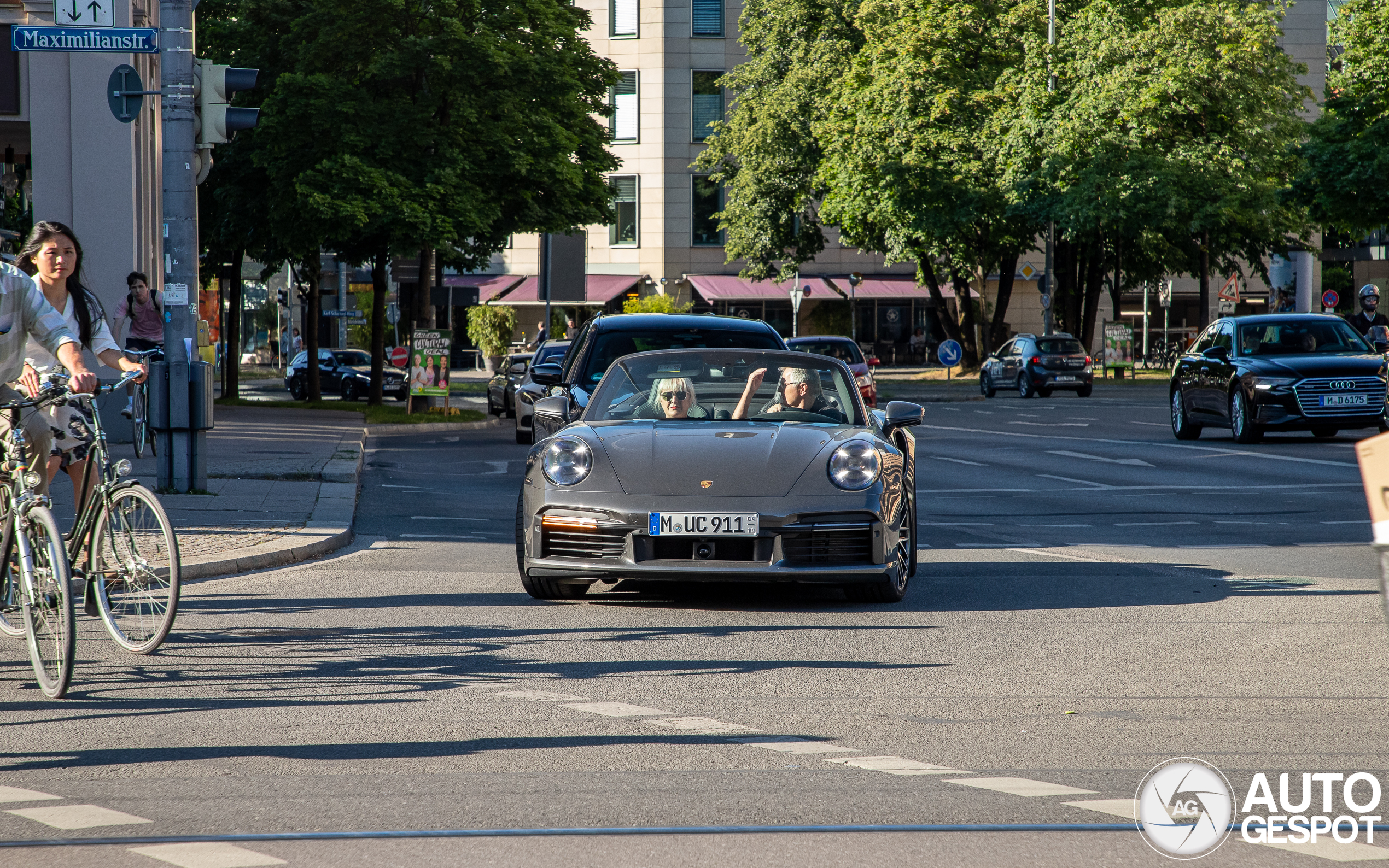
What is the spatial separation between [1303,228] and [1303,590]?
44065mm

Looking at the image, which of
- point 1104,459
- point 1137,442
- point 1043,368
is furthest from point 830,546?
point 1043,368

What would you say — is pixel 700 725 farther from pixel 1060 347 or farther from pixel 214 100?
pixel 1060 347

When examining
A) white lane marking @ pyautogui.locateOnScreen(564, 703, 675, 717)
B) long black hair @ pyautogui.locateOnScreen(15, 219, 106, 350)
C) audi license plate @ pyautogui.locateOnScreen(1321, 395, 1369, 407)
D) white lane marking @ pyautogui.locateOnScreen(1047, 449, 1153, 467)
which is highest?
long black hair @ pyautogui.locateOnScreen(15, 219, 106, 350)

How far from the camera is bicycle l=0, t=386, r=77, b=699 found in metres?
6.18

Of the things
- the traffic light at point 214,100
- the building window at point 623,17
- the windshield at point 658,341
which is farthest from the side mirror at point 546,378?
the building window at point 623,17

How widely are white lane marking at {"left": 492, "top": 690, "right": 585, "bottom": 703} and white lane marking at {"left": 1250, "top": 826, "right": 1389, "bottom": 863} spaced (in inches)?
109

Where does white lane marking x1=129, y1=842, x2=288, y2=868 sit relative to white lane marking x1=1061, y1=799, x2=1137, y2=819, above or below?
above

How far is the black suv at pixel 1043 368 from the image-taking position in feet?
136

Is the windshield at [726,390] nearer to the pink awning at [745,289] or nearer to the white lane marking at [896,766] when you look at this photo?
the white lane marking at [896,766]

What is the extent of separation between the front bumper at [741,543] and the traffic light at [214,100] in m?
7.24

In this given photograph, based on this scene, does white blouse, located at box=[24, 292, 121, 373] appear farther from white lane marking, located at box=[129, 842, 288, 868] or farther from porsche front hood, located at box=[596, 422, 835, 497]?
white lane marking, located at box=[129, 842, 288, 868]

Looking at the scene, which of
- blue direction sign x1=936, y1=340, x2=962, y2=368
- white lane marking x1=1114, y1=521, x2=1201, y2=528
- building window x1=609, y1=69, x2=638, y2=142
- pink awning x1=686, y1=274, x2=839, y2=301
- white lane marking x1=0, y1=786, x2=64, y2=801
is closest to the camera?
white lane marking x1=0, y1=786, x2=64, y2=801

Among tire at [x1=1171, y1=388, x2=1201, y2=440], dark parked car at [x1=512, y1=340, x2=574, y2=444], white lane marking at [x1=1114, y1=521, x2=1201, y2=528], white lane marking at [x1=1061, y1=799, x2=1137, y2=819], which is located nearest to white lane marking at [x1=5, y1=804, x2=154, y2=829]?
white lane marking at [x1=1061, y1=799, x2=1137, y2=819]

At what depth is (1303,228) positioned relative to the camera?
165ft
